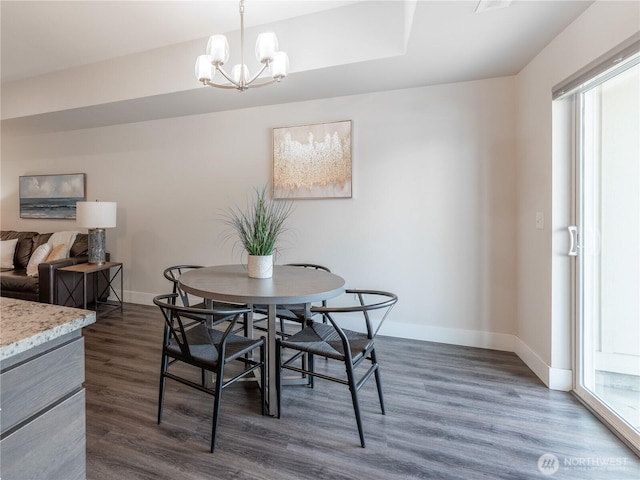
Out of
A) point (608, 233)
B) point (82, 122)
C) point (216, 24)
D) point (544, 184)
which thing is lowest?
point (608, 233)

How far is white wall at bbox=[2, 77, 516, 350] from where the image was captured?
2.79m

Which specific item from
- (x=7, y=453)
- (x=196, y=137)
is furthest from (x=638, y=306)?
(x=196, y=137)

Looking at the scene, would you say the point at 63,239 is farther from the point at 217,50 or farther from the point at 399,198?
the point at 399,198

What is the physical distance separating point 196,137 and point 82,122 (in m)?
1.67

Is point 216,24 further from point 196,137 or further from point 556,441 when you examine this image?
point 556,441

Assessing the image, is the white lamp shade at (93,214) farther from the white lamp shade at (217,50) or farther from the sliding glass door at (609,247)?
the sliding glass door at (609,247)

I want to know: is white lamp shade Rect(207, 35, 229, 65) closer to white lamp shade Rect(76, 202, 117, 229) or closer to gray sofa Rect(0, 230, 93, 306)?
white lamp shade Rect(76, 202, 117, 229)

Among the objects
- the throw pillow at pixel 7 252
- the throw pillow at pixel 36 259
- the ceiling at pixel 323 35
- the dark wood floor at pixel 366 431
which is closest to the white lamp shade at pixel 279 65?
the ceiling at pixel 323 35

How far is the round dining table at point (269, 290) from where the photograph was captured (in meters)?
1.67

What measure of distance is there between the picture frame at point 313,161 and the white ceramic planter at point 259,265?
4.41ft

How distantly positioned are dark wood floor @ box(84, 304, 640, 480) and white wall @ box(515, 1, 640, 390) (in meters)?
0.31

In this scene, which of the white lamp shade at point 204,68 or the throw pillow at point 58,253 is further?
the throw pillow at point 58,253

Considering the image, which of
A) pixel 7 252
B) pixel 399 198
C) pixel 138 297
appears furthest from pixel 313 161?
pixel 7 252

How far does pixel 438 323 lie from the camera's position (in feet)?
9.71
